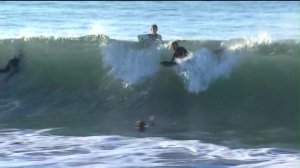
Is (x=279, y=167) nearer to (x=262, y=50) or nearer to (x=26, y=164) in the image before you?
(x=26, y=164)

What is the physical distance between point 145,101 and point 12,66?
3438 mm

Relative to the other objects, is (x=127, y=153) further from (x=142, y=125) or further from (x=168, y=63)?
(x=168, y=63)

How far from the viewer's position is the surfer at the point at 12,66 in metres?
14.9

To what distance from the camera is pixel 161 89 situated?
1352cm

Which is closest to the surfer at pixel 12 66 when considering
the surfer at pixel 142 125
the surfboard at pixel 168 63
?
the surfboard at pixel 168 63

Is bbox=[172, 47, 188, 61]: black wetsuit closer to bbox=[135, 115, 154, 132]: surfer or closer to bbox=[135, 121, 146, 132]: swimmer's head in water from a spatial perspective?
bbox=[135, 115, 154, 132]: surfer

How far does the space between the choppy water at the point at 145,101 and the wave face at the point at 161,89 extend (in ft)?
0.07

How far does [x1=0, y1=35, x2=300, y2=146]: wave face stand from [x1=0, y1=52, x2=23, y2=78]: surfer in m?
0.12

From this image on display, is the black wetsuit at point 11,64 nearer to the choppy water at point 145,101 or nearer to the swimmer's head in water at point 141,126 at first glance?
the choppy water at point 145,101

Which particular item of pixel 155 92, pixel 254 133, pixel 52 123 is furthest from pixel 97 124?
pixel 254 133

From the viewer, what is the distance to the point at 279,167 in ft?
28.8

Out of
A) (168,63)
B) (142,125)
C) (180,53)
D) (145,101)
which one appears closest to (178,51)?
(180,53)

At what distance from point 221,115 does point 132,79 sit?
2.11 m

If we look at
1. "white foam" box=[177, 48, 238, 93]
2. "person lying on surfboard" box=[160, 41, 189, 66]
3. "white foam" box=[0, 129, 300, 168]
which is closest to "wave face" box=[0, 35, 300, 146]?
"white foam" box=[177, 48, 238, 93]
